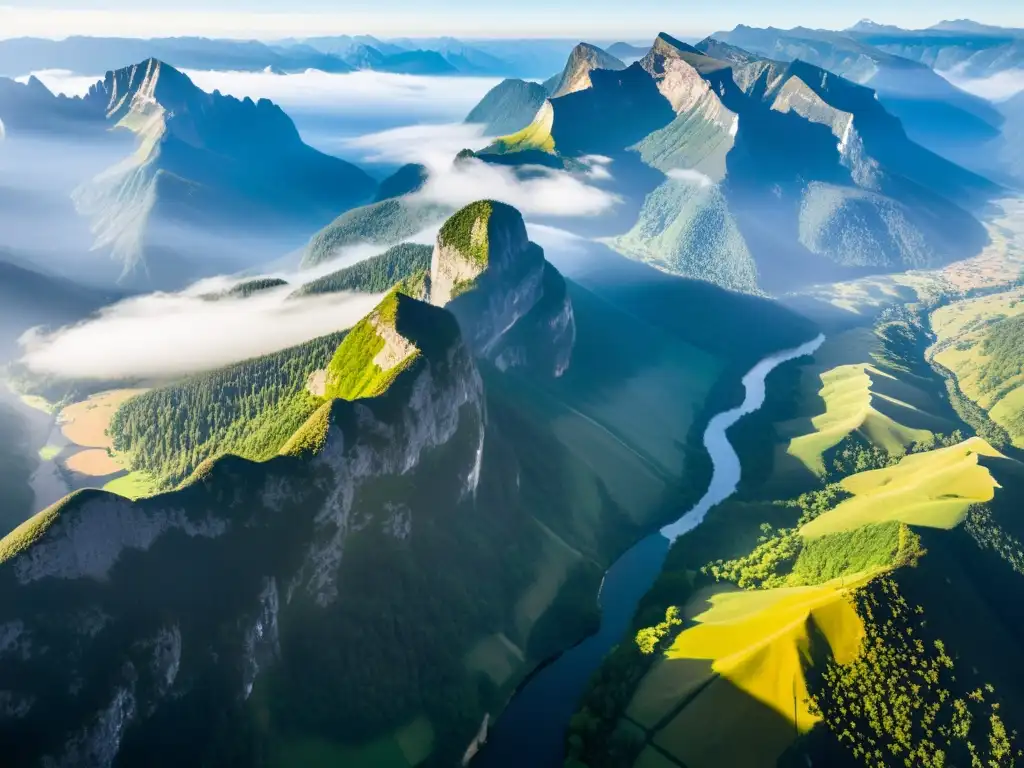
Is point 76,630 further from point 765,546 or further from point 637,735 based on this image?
point 765,546

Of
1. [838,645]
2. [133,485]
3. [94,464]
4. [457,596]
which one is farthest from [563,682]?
[94,464]

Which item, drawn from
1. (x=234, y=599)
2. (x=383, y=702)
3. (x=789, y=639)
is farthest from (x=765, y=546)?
(x=234, y=599)

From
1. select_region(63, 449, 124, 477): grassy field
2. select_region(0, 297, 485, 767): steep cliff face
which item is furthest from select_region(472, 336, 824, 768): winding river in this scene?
select_region(63, 449, 124, 477): grassy field

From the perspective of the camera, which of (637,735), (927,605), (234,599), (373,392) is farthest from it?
(373,392)

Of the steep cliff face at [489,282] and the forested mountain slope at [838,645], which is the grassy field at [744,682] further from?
the steep cliff face at [489,282]

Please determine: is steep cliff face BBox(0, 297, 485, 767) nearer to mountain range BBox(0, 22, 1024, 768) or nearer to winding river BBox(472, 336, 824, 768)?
mountain range BBox(0, 22, 1024, 768)
